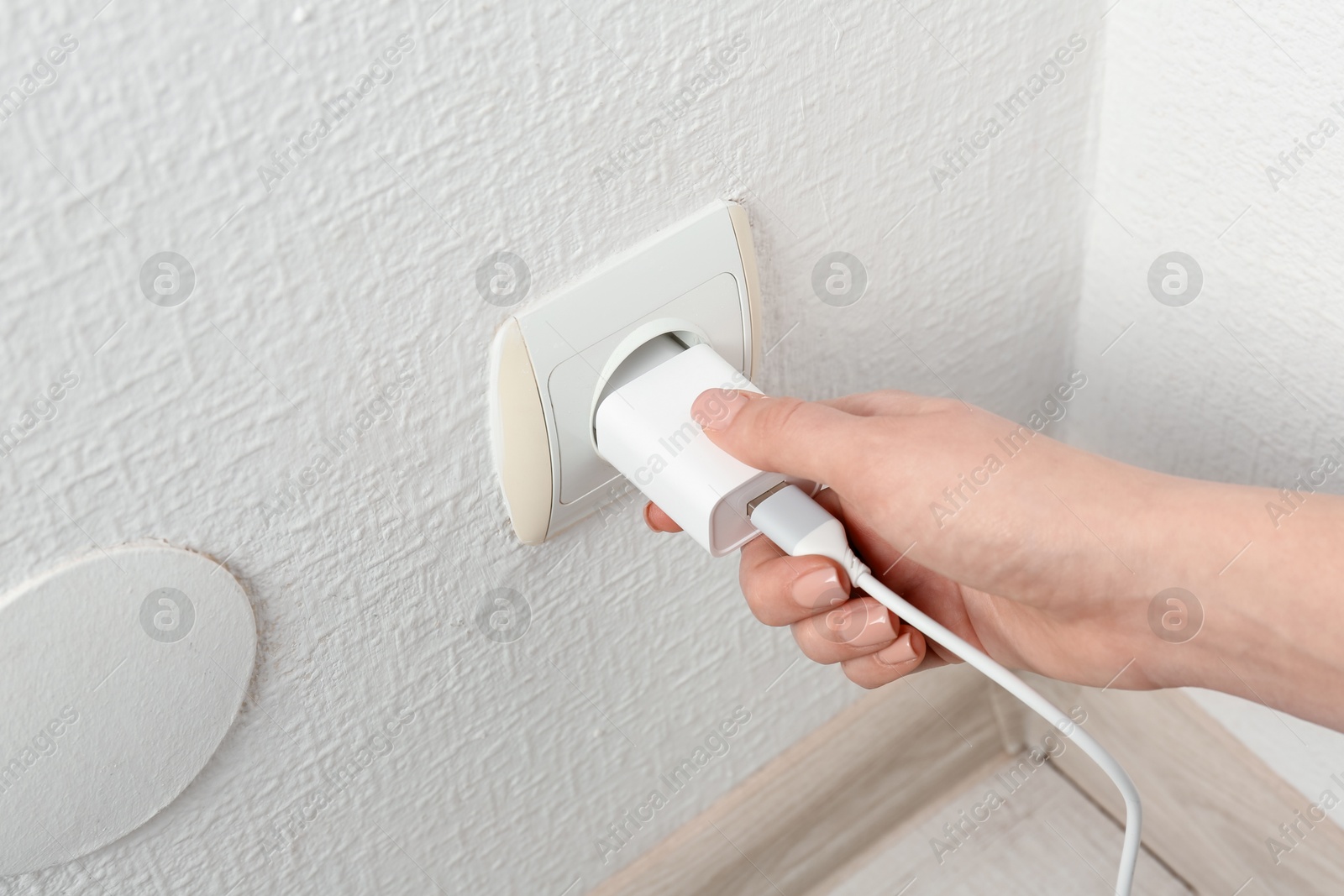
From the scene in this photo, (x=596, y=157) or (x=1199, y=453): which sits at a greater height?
(x=596, y=157)

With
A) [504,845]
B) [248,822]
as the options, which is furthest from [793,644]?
[248,822]

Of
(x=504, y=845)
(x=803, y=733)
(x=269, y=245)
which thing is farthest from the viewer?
(x=803, y=733)

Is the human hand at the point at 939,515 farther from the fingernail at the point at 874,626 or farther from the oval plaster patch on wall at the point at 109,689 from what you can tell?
the oval plaster patch on wall at the point at 109,689

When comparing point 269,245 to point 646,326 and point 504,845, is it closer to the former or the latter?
point 646,326

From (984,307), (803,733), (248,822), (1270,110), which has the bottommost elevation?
(803,733)

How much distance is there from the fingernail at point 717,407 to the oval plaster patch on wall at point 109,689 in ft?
0.59

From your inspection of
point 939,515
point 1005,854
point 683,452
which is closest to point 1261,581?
point 939,515

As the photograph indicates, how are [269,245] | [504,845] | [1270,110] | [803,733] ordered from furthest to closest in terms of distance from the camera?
[803,733]
[504,845]
[1270,110]
[269,245]

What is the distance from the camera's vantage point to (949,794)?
2.39ft

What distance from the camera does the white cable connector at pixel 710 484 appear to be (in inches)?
15.9

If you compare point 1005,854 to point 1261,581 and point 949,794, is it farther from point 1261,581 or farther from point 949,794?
point 1261,581

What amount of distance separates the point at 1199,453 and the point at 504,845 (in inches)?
16.4

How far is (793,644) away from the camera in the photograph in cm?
62

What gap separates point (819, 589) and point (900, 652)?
0.07m
